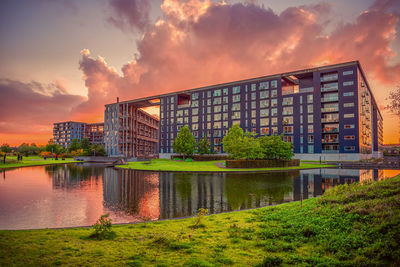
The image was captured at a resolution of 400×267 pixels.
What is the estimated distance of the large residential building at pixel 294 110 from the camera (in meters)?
74.6

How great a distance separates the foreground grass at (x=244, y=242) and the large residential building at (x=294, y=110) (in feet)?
248

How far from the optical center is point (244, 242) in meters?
7.77

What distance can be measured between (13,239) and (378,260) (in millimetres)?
11611

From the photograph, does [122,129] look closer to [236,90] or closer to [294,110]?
[236,90]

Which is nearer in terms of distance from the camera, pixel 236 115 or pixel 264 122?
pixel 264 122

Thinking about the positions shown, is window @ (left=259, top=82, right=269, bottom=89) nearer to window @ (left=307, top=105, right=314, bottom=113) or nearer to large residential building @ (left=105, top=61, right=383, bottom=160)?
large residential building @ (left=105, top=61, right=383, bottom=160)

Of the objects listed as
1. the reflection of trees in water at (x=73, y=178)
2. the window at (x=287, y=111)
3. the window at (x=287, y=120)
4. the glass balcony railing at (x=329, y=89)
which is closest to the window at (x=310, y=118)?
the window at (x=287, y=120)

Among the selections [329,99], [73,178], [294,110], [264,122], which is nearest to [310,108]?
[294,110]

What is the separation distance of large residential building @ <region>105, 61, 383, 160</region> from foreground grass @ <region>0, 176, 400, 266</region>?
7554cm

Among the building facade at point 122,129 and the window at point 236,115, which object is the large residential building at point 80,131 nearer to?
the building facade at point 122,129

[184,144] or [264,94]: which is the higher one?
[264,94]

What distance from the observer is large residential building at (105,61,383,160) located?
74625 millimetres

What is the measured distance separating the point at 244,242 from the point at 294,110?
83.4 metres

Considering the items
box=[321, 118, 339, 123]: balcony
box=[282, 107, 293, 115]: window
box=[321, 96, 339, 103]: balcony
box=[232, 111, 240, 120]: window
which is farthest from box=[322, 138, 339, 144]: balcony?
box=[232, 111, 240, 120]: window
